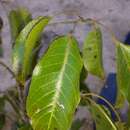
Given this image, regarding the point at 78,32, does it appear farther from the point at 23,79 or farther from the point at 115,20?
the point at 23,79

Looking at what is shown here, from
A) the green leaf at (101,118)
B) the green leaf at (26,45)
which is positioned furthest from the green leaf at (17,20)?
the green leaf at (101,118)

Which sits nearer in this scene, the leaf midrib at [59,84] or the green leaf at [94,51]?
the leaf midrib at [59,84]

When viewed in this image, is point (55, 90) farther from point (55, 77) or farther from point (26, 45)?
point (26, 45)

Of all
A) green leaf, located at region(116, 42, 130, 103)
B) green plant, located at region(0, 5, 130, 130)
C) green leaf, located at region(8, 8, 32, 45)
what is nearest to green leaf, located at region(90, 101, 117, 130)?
green plant, located at region(0, 5, 130, 130)

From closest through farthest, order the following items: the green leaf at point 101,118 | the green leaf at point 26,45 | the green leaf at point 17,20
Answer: the green leaf at point 26,45, the green leaf at point 101,118, the green leaf at point 17,20

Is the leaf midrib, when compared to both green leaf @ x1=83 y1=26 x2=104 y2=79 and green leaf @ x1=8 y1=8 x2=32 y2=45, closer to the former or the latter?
green leaf @ x1=83 y1=26 x2=104 y2=79

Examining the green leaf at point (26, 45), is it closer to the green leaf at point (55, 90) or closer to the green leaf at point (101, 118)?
the green leaf at point (55, 90)
